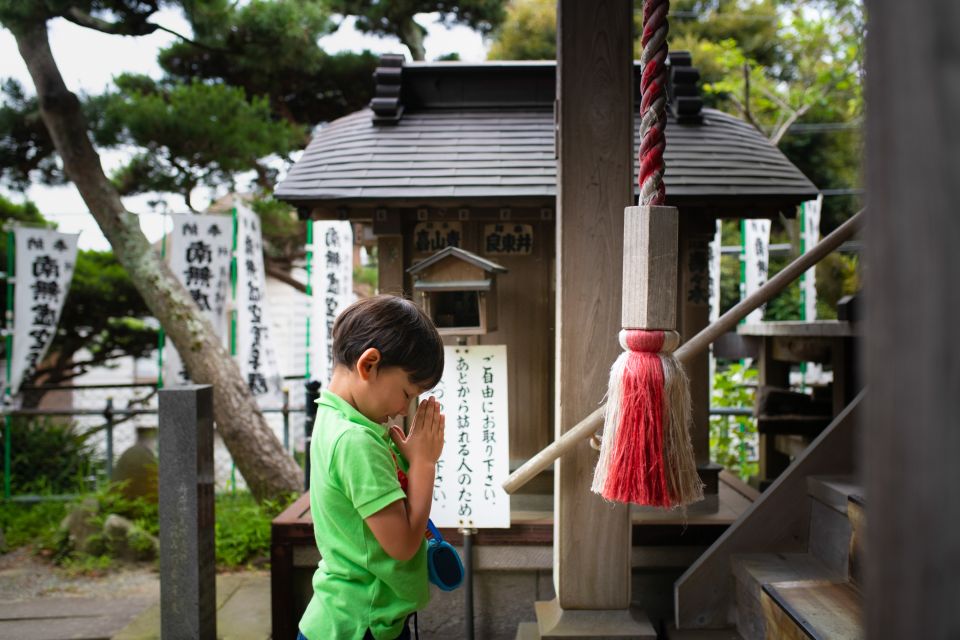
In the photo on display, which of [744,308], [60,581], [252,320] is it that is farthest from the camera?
[252,320]

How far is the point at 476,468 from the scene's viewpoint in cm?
351

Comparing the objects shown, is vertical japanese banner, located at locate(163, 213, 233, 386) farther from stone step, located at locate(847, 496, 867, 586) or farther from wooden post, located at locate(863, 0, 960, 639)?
wooden post, located at locate(863, 0, 960, 639)

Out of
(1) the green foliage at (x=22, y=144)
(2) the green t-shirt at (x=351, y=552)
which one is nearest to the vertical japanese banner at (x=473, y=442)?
(2) the green t-shirt at (x=351, y=552)

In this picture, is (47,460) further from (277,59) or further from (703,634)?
(703,634)

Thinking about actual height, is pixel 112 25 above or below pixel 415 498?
above

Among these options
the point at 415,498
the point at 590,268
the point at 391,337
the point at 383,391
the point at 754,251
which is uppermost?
the point at 754,251

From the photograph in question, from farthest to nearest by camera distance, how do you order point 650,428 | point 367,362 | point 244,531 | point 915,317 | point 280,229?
point 280,229 < point 244,531 < point 650,428 < point 367,362 < point 915,317

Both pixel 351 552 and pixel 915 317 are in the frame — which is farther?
pixel 351 552

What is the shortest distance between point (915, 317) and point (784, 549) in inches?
114

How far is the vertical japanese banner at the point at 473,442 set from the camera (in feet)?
11.4

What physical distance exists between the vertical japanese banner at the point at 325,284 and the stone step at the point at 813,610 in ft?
17.0

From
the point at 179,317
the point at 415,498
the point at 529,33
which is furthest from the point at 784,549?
the point at 529,33

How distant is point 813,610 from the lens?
2.24 m

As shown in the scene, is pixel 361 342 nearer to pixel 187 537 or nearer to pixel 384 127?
pixel 187 537
